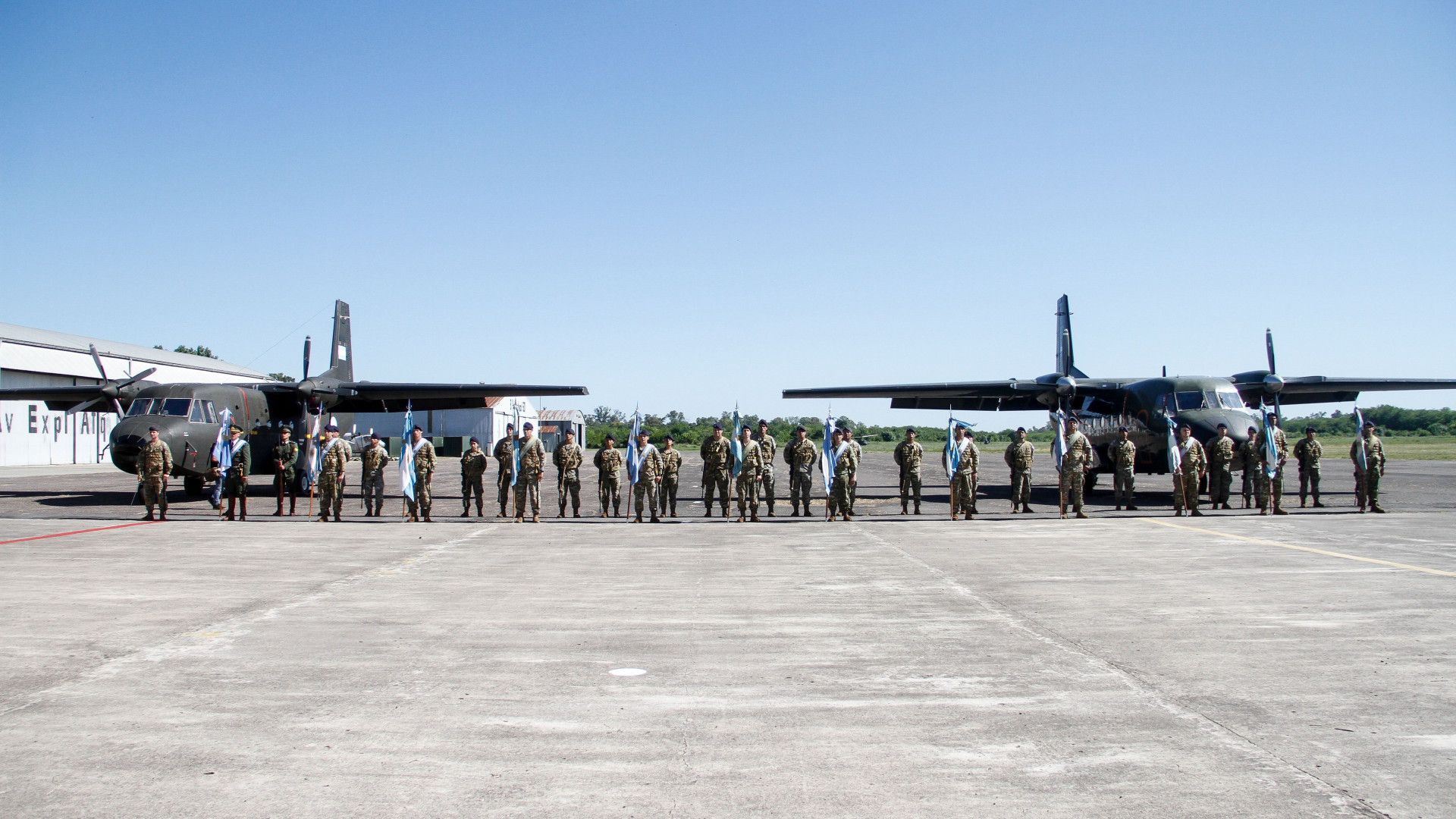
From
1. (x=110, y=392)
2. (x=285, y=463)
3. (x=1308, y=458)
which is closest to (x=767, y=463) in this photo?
(x=1308, y=458)

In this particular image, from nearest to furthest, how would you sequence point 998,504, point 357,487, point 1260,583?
point 1260,583 < point 998,504 < point 357,487

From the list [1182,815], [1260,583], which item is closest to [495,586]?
[1182,815]

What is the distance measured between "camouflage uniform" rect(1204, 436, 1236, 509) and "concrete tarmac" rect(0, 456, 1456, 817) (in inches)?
272

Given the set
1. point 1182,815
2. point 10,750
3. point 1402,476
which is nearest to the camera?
point 1182,815

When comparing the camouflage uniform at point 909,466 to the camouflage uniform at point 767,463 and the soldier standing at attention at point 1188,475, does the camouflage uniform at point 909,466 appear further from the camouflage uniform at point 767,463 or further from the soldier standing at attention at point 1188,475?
the soldier standing at attention at point 1188,475

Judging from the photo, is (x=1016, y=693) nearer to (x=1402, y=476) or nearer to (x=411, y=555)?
(x=411, y=555)

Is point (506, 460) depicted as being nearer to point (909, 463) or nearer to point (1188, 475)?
point (909, 463)

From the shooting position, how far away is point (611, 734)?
4477 mm

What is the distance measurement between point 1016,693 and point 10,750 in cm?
513

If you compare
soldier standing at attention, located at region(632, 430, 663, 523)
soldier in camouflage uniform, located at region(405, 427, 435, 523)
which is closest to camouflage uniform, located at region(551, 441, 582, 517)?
soldier standing at attention, located at region(632, 430, 663, 523)

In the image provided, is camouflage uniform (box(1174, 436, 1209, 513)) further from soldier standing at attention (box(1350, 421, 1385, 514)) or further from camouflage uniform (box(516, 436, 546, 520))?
camouflage uniform (box(516, 436, 546, 520))

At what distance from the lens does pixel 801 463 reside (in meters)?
17.5

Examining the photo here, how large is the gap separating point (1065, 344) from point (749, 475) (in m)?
16.1

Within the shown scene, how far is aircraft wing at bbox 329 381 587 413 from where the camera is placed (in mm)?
22734
